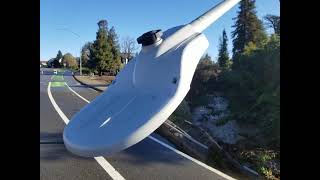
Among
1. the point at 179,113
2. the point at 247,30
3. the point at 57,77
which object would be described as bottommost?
the point at 179,113

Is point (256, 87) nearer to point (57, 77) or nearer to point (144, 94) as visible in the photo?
point (144, 94)

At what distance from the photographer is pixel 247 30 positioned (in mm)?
1123

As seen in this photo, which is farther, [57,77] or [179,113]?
[57,77]

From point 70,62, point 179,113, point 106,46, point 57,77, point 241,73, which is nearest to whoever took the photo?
point 179,113

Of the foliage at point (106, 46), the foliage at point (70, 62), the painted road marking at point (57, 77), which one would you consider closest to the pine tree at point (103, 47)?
the foliage at point (106, 46)

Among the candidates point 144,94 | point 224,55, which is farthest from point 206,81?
point 144,94

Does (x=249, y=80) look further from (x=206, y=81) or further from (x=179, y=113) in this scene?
(x=179, y=113)

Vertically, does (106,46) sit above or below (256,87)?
A: above

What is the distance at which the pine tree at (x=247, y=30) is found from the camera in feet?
3.36

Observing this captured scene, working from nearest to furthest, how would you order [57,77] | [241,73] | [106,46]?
[106,46] < [241,73] < [57,77]
